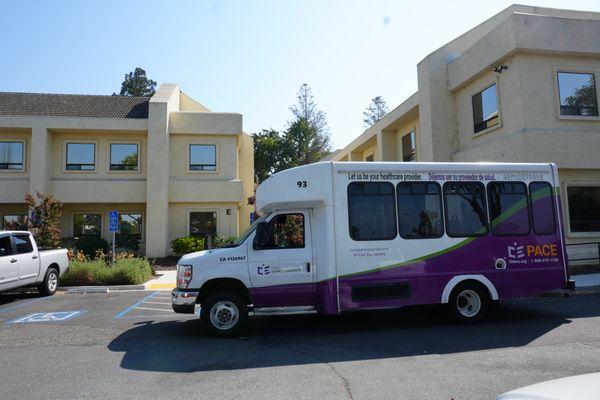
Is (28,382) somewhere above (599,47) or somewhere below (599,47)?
below

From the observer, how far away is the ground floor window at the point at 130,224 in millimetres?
24172

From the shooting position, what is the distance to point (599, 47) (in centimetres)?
1570

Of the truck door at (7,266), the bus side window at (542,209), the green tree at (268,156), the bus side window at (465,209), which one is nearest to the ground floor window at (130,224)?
the truck door at (7,266)

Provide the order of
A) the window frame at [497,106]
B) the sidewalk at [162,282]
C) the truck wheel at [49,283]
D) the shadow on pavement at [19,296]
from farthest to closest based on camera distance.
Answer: the window frame at [497,106]
the sidewalk at [162,282]
the truck wheel at [49,283]
the shadow on pavement at [19,296]

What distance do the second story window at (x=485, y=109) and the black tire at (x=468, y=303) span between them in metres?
10.2

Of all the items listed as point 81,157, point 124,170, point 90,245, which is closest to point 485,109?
point 124,170

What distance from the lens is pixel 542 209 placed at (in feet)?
28.8

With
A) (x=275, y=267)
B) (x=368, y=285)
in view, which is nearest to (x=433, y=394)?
(x=368, y=285)

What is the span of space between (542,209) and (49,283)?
13.4 meters

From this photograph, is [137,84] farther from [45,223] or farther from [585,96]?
[585,96]

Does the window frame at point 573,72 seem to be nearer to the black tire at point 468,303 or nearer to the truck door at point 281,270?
the black tire at point 468,303

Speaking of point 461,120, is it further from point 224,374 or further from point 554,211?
point 224,374

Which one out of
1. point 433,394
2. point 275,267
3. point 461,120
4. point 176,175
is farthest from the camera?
point 176,175

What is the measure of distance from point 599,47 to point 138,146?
21.3 metres
